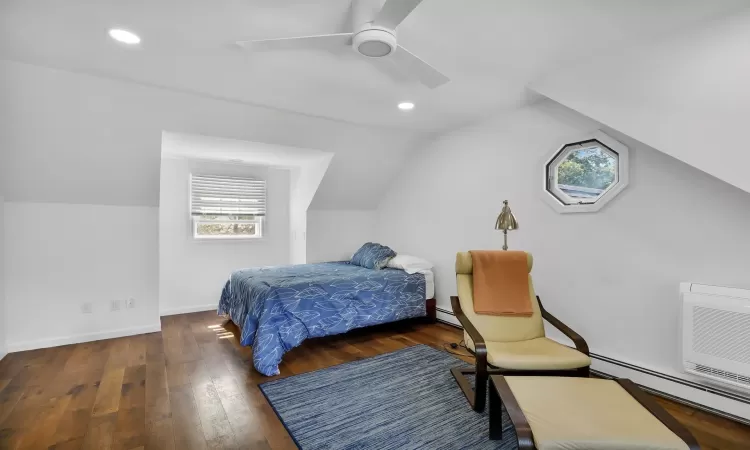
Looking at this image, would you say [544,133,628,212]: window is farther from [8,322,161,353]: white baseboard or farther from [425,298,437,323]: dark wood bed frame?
[8,322,161,353]: white baseboard

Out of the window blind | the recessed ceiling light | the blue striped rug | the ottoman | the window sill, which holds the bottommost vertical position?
the blue striped rug

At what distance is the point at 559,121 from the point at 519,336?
1.90m

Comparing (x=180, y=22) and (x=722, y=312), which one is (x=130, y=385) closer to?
(x=180, y=22)

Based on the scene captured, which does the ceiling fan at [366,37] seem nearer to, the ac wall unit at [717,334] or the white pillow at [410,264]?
the ac wall unit at [717,334]

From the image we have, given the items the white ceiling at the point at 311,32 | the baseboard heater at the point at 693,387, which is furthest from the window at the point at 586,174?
the baseboard heater at the point at 693,387

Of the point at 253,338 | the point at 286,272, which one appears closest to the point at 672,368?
the point at 253,338

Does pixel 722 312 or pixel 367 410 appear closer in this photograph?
pixel 722 312

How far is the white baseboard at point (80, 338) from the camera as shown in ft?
10.5

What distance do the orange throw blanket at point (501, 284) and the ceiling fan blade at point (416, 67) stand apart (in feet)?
4.66

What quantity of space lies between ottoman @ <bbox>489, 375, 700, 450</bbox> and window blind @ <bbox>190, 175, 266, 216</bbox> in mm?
4315

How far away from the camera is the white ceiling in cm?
183

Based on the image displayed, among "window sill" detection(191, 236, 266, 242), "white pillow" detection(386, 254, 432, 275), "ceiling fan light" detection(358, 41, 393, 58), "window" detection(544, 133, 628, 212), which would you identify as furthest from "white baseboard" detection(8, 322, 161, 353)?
"window" detection(544, 133, 628, 212)

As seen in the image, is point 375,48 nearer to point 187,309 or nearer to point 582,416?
point 582,416

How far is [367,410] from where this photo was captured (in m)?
2.22
